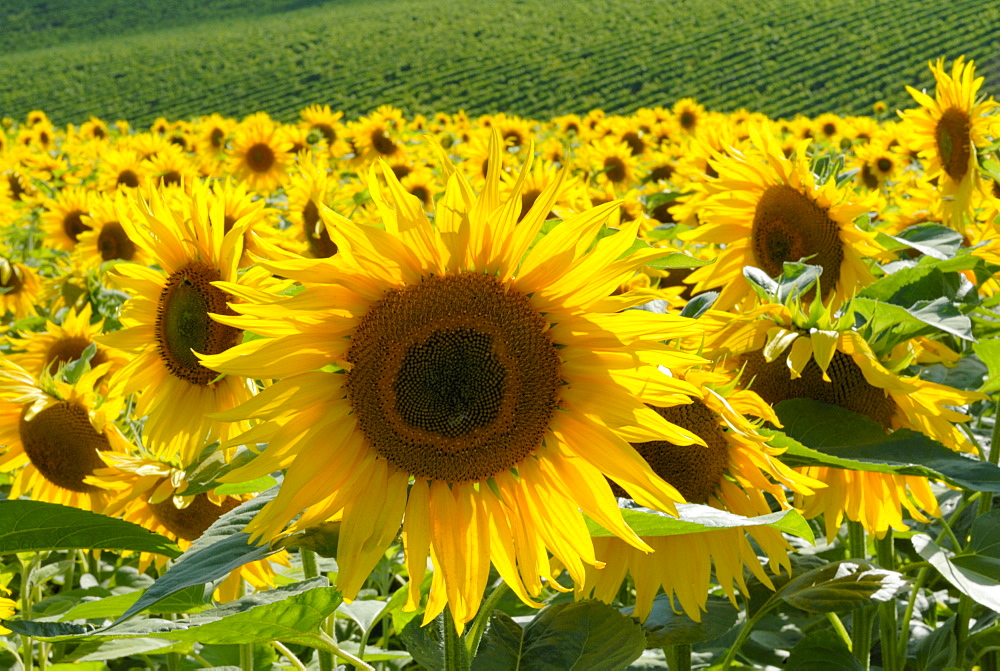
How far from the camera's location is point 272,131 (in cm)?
577

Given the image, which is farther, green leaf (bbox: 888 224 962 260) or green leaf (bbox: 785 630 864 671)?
green leaf (bbox: 888 224 962 260)

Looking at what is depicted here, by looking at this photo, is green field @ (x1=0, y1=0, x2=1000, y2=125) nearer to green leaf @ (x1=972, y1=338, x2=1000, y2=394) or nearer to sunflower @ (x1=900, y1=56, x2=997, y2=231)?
sunflower @ (x1=900, y1=56, x2=997, y2=231)

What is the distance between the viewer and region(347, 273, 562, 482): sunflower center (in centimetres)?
122

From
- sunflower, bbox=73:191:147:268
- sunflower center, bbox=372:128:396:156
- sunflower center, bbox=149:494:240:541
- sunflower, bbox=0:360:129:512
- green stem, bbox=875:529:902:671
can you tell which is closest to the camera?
green stem, bbox=875:529:902:671

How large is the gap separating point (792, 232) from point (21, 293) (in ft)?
11.9

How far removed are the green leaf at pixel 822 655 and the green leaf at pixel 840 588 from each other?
0.64 ft

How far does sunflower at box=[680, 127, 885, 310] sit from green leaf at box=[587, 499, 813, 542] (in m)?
1.06

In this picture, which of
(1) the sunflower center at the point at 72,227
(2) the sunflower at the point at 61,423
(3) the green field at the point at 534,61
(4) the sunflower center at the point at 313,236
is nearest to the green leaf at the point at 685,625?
(2) the sunflower at the point at 61,423

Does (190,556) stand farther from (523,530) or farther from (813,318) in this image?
(813,318)

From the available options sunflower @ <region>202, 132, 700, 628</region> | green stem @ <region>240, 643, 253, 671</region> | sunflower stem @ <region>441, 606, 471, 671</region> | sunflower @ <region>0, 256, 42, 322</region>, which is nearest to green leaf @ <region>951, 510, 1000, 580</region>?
sunflower @ <region>202, 132, 700, 628</region>

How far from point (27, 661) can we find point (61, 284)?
2.10 m

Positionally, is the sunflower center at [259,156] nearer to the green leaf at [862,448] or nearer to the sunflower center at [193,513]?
the sunflower center at [193,513]

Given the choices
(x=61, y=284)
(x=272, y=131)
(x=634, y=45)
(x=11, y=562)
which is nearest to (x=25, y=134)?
(x=272, y=131)

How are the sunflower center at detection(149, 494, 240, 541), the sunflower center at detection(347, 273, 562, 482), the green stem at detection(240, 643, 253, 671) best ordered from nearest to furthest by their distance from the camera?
the sunflower center at detection(347, 273, 562, 482) → the green stem at detection(240, 643, 253, 671) → the sunflower center at detection(149, 494, 240, 541)
